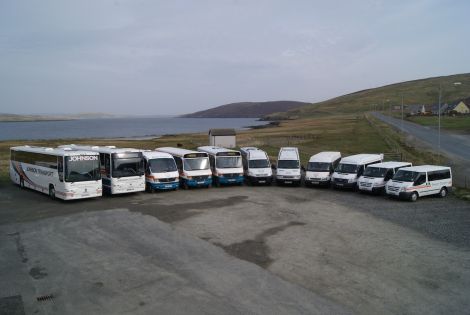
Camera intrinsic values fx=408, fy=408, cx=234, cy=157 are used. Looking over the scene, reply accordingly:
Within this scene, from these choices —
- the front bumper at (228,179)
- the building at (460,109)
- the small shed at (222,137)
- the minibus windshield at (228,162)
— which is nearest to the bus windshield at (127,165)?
the front bumper at (228,179)

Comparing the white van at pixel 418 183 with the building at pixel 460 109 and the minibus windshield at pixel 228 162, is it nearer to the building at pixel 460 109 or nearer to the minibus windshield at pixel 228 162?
the minibus windshield at pixel 228 162

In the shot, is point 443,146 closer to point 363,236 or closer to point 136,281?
point 363,236

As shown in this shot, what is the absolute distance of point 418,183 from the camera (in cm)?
2281

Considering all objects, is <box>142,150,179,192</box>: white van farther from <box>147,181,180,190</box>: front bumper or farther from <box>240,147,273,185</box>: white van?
<box>240,147,273,185</box>: white van

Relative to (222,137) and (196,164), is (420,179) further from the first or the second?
(222,137)

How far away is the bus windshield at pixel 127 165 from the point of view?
23594 mm

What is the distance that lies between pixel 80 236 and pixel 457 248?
1400cm

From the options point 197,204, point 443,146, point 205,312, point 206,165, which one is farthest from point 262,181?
point 443,146

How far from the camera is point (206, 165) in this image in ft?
89.0

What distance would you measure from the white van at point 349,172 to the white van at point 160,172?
10.2 meters

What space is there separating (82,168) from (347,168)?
16.3 m

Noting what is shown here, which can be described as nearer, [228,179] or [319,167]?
[228,179]

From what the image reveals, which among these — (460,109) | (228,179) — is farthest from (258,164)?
(460,109)

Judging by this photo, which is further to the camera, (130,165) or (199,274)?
(130,165)
